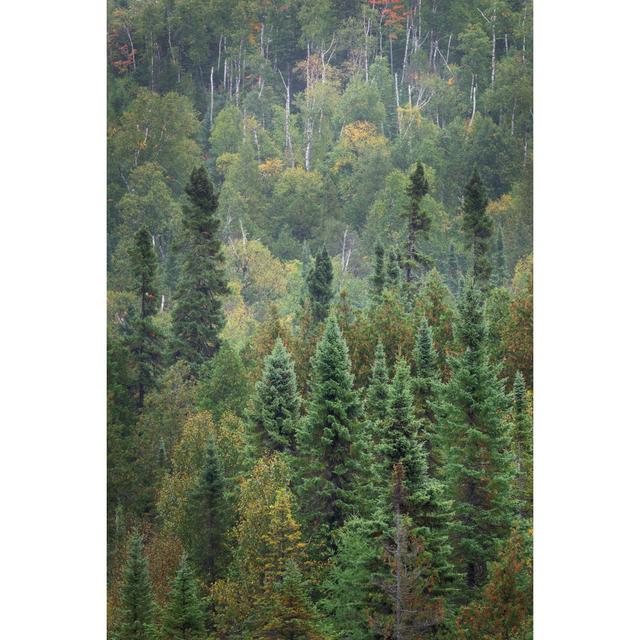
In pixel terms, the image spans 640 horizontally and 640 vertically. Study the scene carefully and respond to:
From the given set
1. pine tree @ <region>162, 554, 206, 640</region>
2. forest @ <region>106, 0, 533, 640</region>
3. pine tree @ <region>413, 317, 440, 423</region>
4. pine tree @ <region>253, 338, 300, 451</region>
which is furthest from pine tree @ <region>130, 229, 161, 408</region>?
pine tree @ <region>413, 317, 440, 423</region>

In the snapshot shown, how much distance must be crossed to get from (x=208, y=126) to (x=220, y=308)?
277 cm

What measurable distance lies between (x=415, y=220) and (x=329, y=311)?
6.09 ft

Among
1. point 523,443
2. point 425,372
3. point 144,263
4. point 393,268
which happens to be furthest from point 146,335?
point 523,443

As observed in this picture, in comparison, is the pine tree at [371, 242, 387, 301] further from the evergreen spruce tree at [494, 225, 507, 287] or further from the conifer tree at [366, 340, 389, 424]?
the evergreen spruce tree at [494, 225, 507, 287]

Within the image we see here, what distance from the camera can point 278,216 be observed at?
2127cm

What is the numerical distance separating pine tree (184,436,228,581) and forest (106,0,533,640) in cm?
3

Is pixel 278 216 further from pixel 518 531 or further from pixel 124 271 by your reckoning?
pixel 518 531

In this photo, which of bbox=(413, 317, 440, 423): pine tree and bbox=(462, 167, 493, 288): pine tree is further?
bbox=(413, 317, 440, 423): pine tree

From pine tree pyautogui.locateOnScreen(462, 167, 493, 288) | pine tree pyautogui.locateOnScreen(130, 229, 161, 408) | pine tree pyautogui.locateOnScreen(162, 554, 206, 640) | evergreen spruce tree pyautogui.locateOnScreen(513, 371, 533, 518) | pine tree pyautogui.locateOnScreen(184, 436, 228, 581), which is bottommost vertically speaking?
pine tree pyautogui.locateOnScreen(162, 554, 206, 640)

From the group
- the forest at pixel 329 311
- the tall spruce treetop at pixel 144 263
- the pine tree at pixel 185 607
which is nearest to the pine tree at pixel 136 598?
the forest at pixel 329 311

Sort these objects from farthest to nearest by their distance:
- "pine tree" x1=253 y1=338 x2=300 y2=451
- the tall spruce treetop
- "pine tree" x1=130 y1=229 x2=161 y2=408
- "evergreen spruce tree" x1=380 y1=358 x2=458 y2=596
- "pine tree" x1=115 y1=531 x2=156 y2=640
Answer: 1. "pine tree" x1=130 y1=229 x2=161 y2=408
2. the tall spruce treetop
3. "pine tree" x1=115 y1=531 x2=156 y2=640
4. "pine tree" x1=253 y1=338 x2=300 y2=451
5. "evergreen spruce tree" x1=380 y1=358 x2=458 y2=596

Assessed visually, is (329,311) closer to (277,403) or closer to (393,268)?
(393,268)

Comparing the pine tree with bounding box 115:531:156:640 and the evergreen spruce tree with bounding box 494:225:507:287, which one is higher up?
the evergreen spruce tree with bounding box 494:225:507:287

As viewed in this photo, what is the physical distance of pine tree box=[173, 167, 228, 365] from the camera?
2145cm
